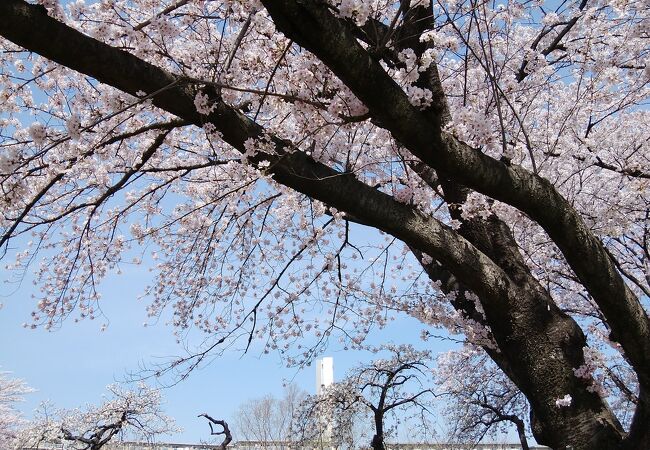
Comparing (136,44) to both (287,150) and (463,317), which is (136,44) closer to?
(287,150)

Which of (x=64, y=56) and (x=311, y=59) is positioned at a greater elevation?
(x=311, y=59)

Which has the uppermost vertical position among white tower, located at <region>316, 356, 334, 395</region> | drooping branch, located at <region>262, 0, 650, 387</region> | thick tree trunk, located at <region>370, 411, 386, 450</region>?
white tower, located at <region>316, 356, 334, 395</region>

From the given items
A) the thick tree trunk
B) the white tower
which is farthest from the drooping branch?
the white tower

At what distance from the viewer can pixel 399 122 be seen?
2.69m

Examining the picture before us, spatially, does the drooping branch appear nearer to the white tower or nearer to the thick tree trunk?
the thick tree trunk

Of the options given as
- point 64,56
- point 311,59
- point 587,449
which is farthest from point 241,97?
point 587,449

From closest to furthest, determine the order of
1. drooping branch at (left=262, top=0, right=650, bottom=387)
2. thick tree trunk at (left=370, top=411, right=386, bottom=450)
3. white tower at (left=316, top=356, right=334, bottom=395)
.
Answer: drooping branch at (left=262, top=0, right=650, bottom=387) < thick tree trunk at (left=370, top=411, right=386, bottom=450) < white tower at (left=316, top=356, right=334, bottom=395)

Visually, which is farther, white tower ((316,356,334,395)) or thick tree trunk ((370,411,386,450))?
white tower ((316,356,334,395))

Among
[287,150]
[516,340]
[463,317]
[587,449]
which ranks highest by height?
[287,150]

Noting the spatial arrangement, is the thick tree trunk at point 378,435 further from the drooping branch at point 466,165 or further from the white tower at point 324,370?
the white tower at point 324,370

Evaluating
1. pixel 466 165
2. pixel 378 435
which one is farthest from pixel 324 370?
pixel 466 165

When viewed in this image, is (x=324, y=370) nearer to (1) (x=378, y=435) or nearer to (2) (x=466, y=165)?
(1) (x=378, y=435)

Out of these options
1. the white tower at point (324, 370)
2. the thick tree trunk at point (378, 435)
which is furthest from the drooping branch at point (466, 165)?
the white tower at point (324, 370)

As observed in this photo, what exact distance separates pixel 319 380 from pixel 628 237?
31.4ft
